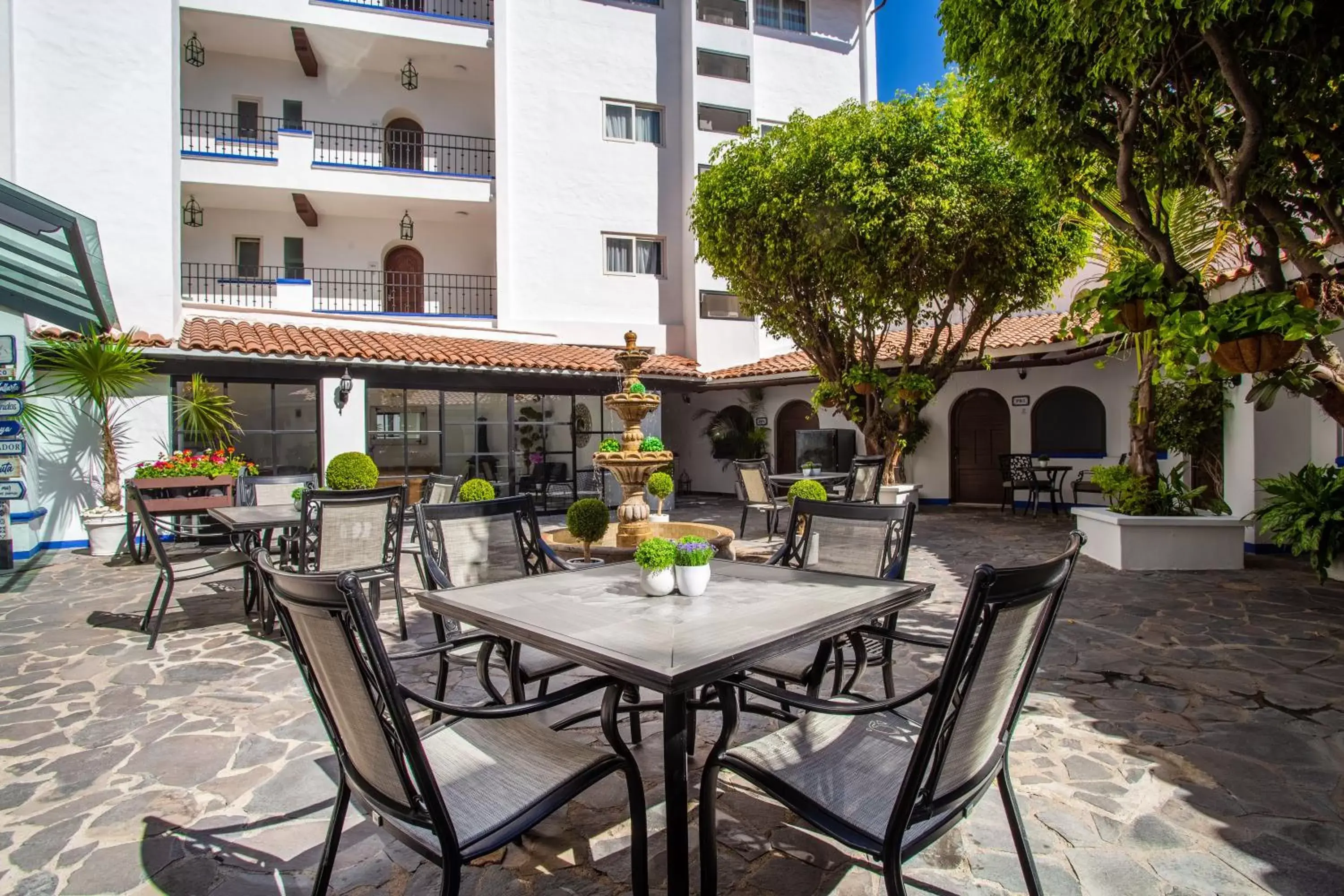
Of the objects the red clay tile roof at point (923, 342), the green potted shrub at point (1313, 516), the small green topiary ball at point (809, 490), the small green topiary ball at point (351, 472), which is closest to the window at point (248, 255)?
the small green topiary ball at point (351, 472)

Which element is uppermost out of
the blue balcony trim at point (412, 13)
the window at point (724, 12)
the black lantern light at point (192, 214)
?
the window at point (724, 12)

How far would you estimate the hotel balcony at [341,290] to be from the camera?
12.8 meters

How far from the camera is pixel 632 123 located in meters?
15.1

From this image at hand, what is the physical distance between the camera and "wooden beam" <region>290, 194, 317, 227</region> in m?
13.0

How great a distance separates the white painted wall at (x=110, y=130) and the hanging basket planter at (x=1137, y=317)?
38.2ft

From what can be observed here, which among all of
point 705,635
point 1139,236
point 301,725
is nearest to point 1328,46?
point 1139,236

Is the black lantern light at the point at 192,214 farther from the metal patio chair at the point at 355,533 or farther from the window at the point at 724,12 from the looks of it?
the metal patio chair at the point at 355,533

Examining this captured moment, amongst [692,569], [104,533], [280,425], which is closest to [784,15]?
[280,425]

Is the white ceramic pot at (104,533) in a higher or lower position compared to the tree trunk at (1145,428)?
lower

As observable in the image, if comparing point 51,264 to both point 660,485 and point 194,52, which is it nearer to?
point 660,485

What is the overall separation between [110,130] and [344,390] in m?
4.99

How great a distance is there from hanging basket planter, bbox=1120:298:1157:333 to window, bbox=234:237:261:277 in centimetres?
1471

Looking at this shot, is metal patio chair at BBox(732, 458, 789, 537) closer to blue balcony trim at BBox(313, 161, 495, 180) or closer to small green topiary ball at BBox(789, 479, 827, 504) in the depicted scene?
small green topiary ball at BBox(789, 479, 827, 504)

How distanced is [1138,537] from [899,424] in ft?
10.8
